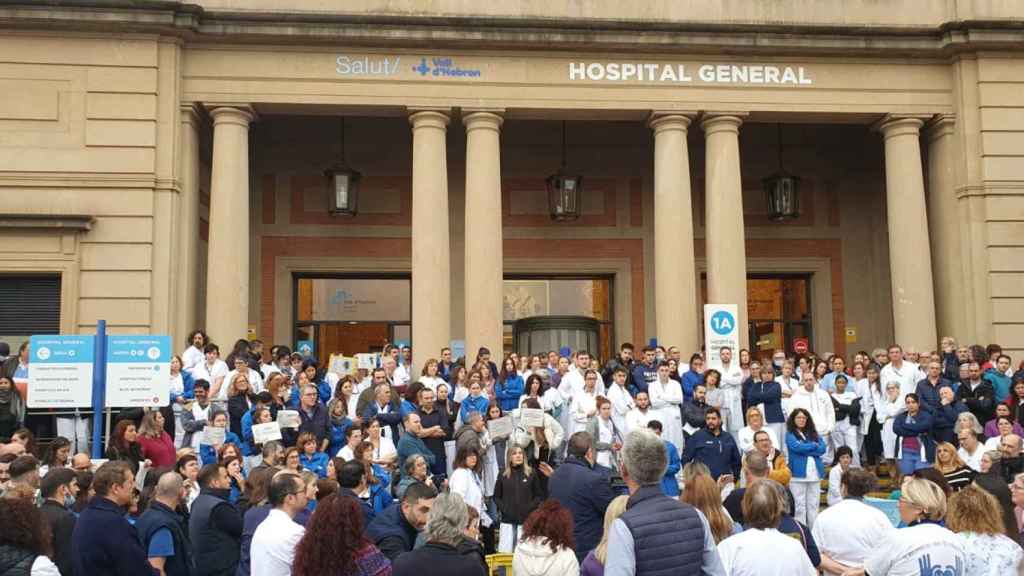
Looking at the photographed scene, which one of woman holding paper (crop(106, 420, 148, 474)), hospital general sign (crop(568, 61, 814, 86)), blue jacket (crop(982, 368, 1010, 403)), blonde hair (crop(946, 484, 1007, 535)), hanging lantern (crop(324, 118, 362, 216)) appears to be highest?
hospital general sign (crop(568, 61, 814, 86))

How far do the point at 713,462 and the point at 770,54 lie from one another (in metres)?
10.5

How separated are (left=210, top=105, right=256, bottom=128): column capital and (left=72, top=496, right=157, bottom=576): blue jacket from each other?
14.3 metres

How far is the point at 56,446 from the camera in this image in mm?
10172

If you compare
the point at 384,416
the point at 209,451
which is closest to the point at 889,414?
the point at 384,416

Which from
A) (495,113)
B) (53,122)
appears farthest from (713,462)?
(53,122)

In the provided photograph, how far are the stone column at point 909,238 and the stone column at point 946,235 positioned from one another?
34 cm

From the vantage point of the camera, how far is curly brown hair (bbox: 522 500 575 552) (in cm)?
635

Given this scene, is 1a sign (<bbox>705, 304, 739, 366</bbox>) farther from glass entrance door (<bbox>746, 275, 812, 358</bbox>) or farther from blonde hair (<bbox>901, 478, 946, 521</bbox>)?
blonde hair (<bbox>901, 478, 946, 521</bbox>)

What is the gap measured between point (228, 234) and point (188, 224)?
0.86 meters

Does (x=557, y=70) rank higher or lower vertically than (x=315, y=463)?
higher

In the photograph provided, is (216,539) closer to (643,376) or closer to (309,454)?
(309,454)

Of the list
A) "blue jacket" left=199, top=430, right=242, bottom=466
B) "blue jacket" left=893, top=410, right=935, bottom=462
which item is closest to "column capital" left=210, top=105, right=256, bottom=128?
"blue jacket" left=199, top=430, right=242, bottom=466

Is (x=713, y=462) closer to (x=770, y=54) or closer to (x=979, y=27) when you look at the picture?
(x=770, y=54)

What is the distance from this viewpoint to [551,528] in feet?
20.9
